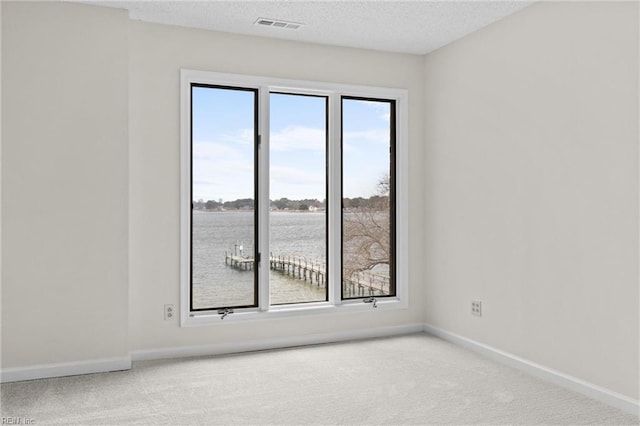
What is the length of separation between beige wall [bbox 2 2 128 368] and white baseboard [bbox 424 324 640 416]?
8.42 ft

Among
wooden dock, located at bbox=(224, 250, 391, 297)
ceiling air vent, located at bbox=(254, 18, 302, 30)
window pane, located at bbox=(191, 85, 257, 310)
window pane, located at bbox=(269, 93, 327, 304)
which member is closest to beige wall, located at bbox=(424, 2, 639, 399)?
wooden dock, located at bbox=(224, 250, 391, 297)

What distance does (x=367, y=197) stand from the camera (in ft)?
15.5

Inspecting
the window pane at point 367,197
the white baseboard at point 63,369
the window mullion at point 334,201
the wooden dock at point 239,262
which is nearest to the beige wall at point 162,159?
the white baseboard at point 63,369

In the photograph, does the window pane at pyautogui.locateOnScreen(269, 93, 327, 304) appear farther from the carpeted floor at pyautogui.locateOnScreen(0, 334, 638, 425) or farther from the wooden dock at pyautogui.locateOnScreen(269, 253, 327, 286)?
the carpeted floor at pyautogui.locateOnScreen(0, 334, 638, 425)

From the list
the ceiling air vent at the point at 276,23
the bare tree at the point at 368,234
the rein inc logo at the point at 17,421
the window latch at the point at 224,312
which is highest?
the ceiling air vent at the point at 276,23

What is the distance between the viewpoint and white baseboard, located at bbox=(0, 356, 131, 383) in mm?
3402

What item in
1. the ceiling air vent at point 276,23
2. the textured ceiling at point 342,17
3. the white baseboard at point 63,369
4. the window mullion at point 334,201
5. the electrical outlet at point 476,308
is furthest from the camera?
the window mullion at point 334,201

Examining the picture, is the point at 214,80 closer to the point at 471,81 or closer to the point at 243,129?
the point at 243,129

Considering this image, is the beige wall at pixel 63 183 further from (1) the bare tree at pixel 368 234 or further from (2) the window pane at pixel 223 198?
(1) the bare tree at pixel 368 234

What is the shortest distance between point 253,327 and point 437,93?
251 centimetres

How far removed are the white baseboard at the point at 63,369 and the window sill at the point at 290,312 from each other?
1.79 feet

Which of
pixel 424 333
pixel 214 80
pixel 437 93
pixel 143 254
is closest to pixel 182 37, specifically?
pixel 214 80

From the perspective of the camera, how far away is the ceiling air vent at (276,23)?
12.7ft

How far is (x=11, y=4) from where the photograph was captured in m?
3.43
